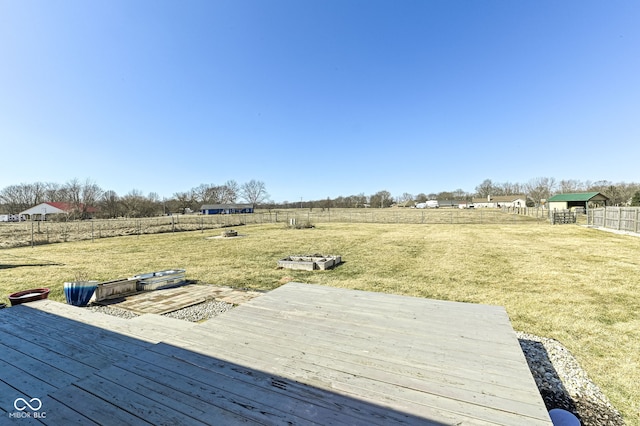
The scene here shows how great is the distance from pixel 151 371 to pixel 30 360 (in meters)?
1.95

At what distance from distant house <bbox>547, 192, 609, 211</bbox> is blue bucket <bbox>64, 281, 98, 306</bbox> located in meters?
42.5

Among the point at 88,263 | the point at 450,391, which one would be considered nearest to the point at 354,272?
the point at 450,391

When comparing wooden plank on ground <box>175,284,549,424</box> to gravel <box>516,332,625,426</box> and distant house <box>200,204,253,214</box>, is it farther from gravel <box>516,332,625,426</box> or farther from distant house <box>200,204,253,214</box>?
distant house <box>200,204,253,214</box>

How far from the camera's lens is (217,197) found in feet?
268

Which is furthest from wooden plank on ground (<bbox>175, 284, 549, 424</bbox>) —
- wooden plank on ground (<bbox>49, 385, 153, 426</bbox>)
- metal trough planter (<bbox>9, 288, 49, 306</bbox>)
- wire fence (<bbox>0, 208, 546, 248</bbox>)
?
wire fence (<bbox>0, 208, 546, 248</bbox>)

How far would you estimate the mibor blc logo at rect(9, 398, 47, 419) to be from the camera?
187 cm

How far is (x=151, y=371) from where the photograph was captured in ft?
7.66

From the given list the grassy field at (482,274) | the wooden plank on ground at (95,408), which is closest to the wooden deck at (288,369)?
the wooden plank on ground at (95,408)

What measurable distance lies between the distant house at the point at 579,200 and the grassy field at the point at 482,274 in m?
26.4

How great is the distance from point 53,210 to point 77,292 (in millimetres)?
13236

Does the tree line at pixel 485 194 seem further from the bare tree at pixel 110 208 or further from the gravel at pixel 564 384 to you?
the gravel at pixel 564 384

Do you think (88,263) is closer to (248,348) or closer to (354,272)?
(354,272)

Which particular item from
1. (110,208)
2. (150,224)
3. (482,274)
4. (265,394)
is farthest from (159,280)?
(110,208)

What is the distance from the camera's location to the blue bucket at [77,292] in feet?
18.3
